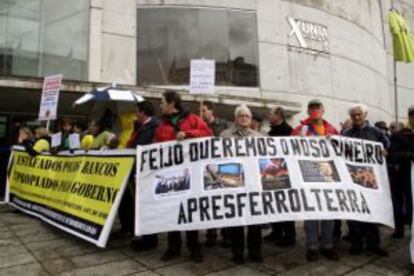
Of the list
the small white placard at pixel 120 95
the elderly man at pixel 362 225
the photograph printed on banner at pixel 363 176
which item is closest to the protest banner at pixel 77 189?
the small white placard at pixel 120 95

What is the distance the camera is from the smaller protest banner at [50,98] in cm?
924

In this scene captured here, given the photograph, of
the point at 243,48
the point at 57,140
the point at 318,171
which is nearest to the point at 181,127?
the point at 318,171

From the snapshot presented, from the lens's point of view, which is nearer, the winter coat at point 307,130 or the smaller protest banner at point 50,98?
the winter coat at point 307,130

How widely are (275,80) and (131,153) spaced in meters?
12.8

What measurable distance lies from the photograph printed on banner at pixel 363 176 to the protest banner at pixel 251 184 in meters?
0.01

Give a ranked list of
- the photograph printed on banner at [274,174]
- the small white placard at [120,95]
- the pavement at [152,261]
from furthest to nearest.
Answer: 1. the small white placard at [120,95]
2. the photograph printed on banner at [274,174]
3. the pavement at [152,261]

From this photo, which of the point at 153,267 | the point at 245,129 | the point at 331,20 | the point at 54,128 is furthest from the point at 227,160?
the point at 331,20

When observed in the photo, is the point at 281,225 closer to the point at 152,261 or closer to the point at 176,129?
the point at 152,261

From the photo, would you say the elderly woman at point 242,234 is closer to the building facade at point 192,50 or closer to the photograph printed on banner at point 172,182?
the photograph printed on banner at point 172,182

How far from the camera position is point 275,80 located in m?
17.7

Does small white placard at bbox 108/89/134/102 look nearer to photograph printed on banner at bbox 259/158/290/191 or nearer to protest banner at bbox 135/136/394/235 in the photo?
protest banner at bbox 135/136/394/235

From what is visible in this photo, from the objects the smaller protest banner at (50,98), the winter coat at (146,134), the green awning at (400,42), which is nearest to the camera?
the winter coat at (146,134)

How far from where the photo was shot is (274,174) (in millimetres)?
5223

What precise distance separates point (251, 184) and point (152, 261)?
153cm
